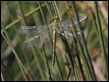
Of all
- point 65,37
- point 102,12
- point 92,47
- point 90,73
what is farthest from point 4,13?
point 65,37

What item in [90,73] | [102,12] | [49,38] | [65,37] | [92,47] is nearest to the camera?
[65,37]

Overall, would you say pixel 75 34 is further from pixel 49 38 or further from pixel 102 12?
pixel 102 12

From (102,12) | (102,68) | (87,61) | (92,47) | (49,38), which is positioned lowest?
(102,68)

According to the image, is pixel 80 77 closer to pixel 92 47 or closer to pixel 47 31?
pixel 47 31

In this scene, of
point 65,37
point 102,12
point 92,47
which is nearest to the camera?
point 65,37

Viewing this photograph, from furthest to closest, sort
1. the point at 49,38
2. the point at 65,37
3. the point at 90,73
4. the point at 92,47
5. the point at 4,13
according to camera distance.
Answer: the point at 4,13
the point at 92,47
the point at 90,73
the point at 49,38
the point at 65,37

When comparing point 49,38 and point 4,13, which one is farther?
point 4,13

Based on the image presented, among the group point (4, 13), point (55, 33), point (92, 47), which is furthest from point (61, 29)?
point (4, 13)

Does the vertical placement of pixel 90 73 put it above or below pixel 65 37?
below

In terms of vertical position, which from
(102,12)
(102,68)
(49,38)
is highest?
(49,38)

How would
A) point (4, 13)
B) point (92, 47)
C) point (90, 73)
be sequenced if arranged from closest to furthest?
point (90, 73) → point (92, 47) → point (4, 13)
